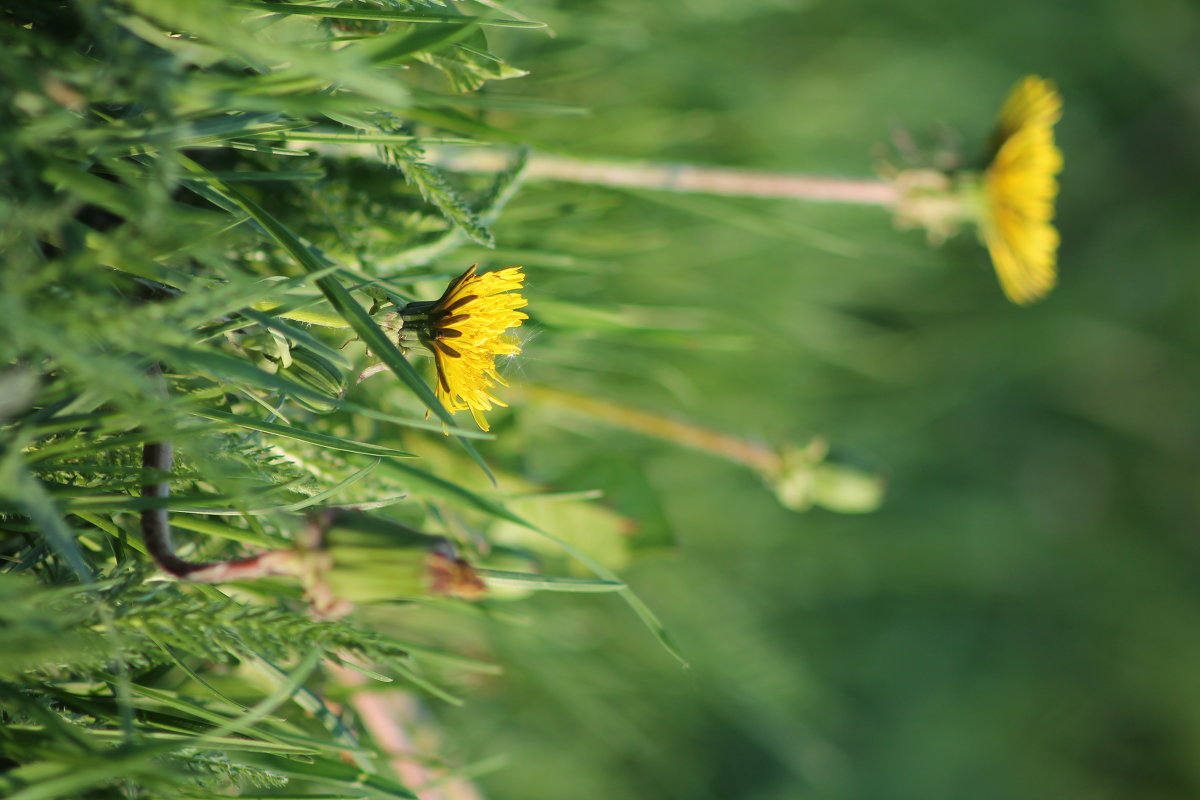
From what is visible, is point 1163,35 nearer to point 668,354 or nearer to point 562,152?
point 668,354

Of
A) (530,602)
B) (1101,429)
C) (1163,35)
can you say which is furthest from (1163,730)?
(530,602)

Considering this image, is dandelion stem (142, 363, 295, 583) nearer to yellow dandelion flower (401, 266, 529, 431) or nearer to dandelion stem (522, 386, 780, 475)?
yellow dandelion flower (401, 266, 529, 431)

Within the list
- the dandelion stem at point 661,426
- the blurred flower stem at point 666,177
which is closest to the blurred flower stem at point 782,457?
the dandelion stem at point 661,426

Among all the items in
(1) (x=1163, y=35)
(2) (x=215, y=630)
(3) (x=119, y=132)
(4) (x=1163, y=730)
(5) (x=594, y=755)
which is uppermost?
(1) (x=1163, y=35)

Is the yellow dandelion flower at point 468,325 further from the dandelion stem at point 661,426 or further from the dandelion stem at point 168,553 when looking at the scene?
the dandelion stem at point 661,426

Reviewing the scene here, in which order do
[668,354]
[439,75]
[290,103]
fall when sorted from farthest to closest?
[668,354] → [439,75] → [290,103]

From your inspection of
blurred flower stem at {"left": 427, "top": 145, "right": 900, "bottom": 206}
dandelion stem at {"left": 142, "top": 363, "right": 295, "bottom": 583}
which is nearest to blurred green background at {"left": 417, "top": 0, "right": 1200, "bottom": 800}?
blurred flower stem at {"left": 427, "top": 145, "right": 900, "bottom": 206}

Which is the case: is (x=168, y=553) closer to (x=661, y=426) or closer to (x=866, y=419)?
(x=661, y=426)
